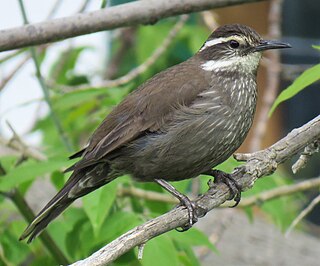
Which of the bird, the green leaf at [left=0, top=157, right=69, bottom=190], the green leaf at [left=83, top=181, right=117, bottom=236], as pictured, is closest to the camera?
the green leaf at [left=83, top=181, right=117, bottom=236]

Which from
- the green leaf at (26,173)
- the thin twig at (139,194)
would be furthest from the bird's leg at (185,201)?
the green leaf at (26,173)

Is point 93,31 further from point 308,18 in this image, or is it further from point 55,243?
point 308,18

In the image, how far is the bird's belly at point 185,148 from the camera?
401cm

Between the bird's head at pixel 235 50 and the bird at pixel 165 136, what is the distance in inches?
5.3

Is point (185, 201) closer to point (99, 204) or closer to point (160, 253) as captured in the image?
point (160, 253)

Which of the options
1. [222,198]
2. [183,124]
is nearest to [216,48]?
[183,124]

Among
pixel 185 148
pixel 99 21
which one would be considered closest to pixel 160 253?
pixel 185 148

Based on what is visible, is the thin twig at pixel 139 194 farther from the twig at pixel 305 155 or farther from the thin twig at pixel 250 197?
the twig at pixel 305 155

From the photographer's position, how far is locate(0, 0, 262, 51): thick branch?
12.6ft

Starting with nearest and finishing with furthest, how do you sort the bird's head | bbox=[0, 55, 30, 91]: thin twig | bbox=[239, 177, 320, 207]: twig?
the bird's head < bbox=[239, 177, 320, 207]: twig < bbox=[0, 55, 30, 91]: thin twig

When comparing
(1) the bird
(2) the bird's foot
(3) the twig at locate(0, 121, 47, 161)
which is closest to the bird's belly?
(1) the bird

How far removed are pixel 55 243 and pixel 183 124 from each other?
0.86 metres

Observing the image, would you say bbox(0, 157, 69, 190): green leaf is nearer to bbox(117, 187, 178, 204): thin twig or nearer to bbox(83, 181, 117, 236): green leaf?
bbox(83, 181, 117, 236): green leaf

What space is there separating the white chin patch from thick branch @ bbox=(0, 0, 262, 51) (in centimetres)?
41
